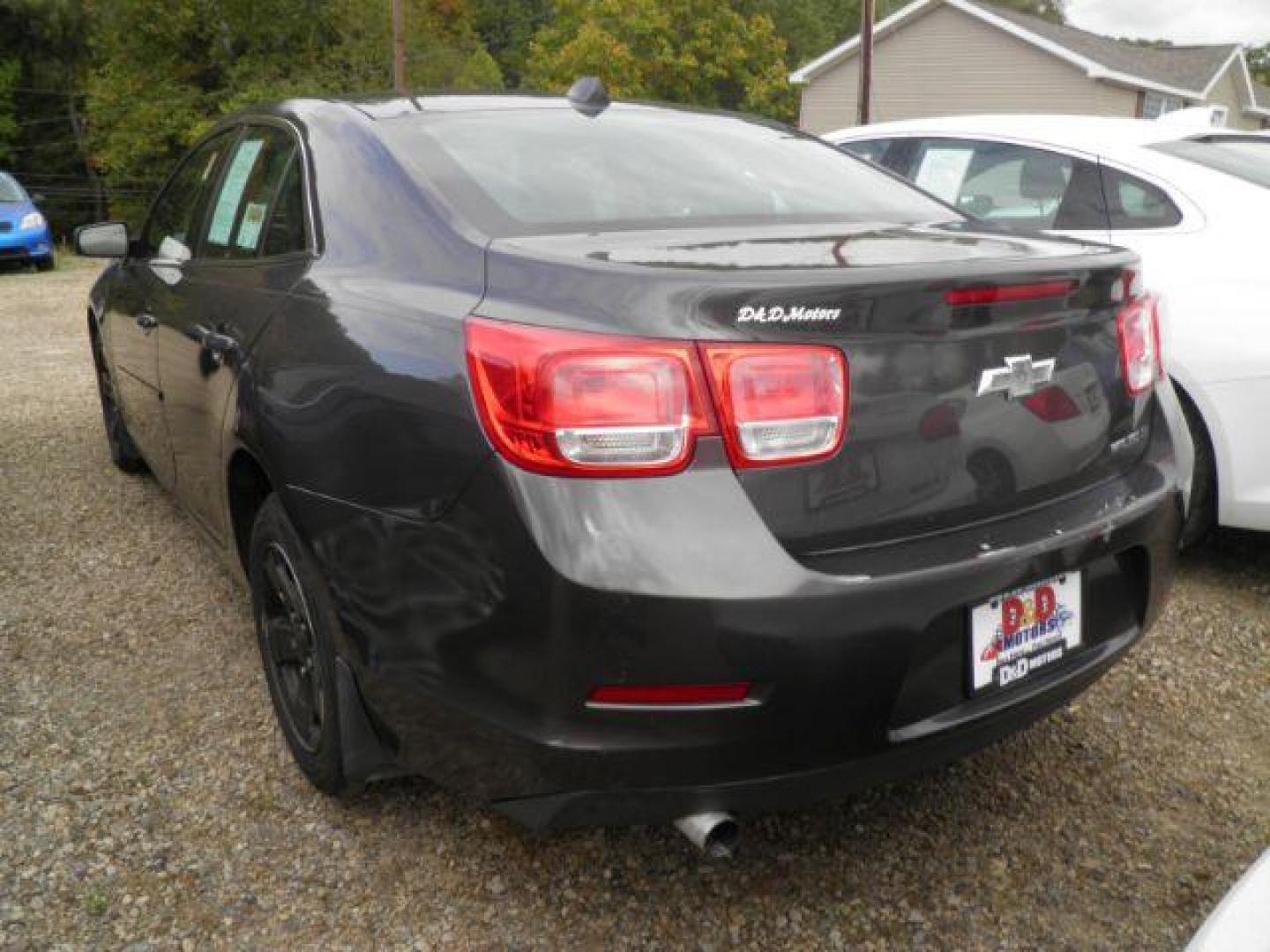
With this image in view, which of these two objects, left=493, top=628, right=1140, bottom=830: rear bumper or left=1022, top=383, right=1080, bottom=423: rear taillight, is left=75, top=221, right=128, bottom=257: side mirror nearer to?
left=493, top=628, right=1140, bottom=830: rear bumper

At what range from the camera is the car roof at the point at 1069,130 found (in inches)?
163

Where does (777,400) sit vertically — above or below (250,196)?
below

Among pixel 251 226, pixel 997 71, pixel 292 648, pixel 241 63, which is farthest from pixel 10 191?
pixel 241 63

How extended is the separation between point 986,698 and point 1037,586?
8.3 inches

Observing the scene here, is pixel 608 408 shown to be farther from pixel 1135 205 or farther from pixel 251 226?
pixel 1135 205

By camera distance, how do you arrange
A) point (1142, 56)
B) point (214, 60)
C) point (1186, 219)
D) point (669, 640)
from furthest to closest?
point (214, 60) → point (1142, 56) → point (1186, 219) → point (669, 640)

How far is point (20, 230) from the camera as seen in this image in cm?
1532

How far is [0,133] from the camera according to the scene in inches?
1639

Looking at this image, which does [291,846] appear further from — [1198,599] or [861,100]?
[861,100]

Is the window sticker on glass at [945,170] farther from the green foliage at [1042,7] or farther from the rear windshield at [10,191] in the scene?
the green foliage at [1042,7]

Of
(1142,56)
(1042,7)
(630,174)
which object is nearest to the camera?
(630,174)

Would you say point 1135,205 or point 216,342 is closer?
point 216,342

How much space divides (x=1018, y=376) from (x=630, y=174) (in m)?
1.00

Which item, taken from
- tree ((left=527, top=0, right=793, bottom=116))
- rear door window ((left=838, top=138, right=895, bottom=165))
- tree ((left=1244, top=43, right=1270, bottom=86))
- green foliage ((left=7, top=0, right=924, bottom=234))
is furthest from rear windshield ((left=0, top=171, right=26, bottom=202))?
tree ((left=1244, top=43, right=1270, bottom=86))
